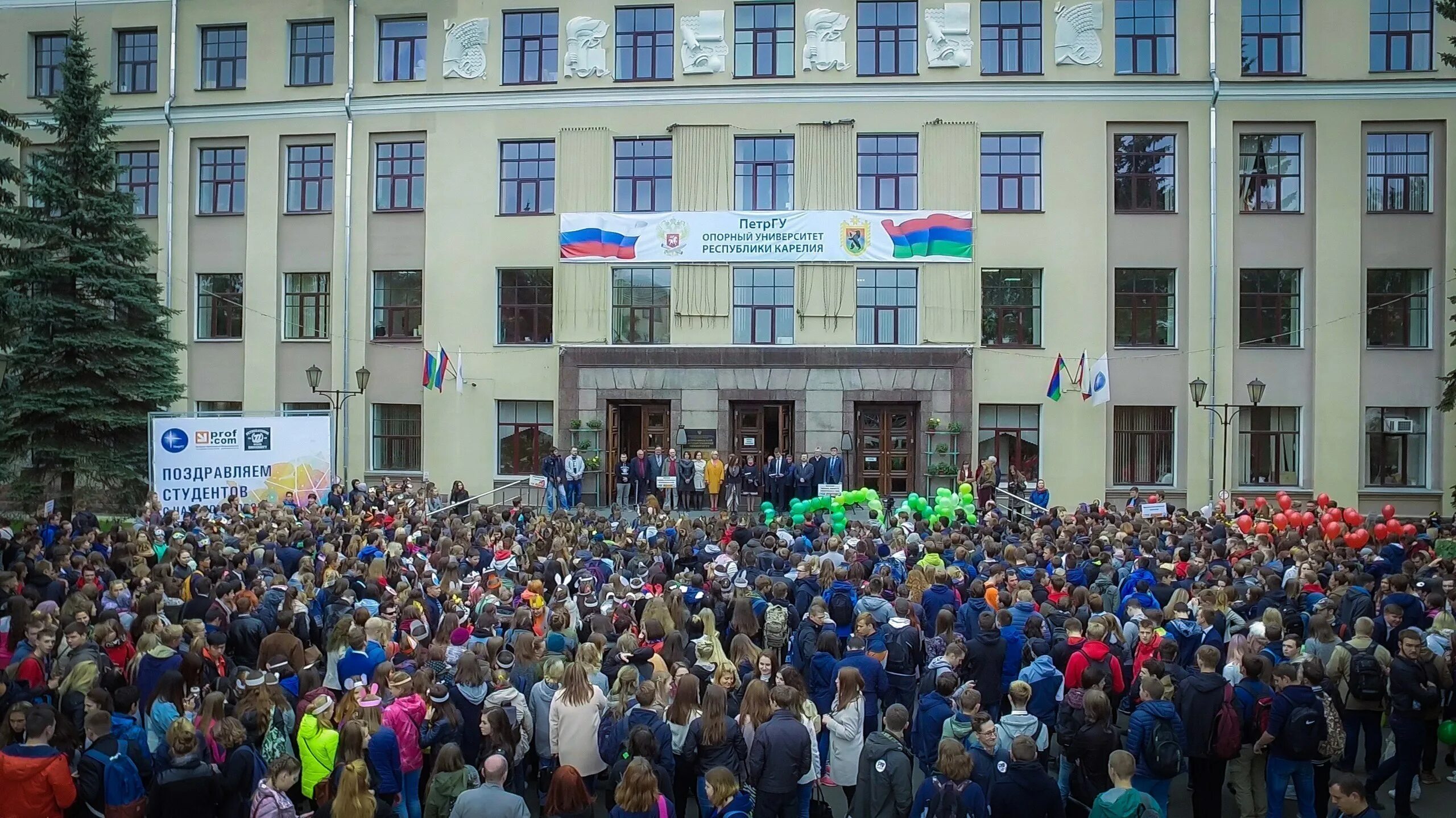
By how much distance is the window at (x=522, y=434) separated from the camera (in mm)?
31312

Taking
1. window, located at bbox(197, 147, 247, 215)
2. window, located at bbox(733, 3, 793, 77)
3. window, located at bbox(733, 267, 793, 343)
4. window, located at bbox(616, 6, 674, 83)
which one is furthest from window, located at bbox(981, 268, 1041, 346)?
window, located at bbox(197, 147, 247, 215)

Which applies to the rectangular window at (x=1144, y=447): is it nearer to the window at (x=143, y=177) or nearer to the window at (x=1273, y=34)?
the window at (x=1273, y=34)

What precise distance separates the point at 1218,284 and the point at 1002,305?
6.13 meters

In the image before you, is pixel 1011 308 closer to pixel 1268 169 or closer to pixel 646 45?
pixel 1268 169

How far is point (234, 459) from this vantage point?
23.9 m

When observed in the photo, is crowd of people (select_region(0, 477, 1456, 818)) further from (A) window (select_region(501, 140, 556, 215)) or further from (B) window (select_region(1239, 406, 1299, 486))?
(A) window (select_region(501, 140, 556, 215))

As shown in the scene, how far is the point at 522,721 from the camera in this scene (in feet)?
28.2

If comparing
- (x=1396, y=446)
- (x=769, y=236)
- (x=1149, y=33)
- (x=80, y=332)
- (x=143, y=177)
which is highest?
(x=1149, y=33)

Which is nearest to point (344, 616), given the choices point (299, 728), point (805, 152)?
point (299, 728)

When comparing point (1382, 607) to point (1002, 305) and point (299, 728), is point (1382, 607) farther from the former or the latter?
point (1002, 305)

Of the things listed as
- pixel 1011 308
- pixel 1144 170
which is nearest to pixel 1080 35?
pixel 1144 170

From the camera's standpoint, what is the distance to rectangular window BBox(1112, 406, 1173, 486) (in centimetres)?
2995

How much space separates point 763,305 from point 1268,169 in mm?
15145

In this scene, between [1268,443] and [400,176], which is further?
[400,176]
